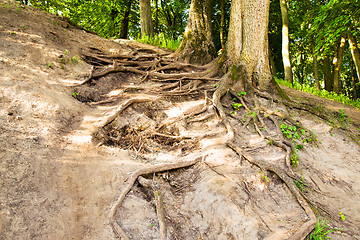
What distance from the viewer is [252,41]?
6.00 meters

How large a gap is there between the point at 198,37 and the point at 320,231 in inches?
266

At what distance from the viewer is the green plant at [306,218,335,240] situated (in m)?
2.77

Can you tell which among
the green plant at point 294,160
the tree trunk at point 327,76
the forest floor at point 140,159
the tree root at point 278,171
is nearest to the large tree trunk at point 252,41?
the forest floor at point 140,159

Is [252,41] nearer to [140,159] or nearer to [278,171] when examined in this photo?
[278,171]

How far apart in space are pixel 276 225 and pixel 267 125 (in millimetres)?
2742

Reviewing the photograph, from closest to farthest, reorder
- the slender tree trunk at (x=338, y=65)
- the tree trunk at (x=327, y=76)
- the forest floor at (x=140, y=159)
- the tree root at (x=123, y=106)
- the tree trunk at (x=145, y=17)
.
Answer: the forest floor at (x=140, y=159) < the tree root at (x=123, y=106) < the tree trunk at (x=145, y=17) < the slender tree trunk at (x=338, y=65) < the tree trunk at (x=327, y=76)

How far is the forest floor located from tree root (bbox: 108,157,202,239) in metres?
0.02

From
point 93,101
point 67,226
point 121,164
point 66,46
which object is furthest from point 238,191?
point 66,46

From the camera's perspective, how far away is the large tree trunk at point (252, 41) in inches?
233

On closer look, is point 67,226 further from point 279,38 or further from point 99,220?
point 279,38

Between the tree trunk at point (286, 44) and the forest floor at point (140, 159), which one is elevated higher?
the tree trunk at point (286, 44)

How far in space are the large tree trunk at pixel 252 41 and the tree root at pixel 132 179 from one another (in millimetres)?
3307

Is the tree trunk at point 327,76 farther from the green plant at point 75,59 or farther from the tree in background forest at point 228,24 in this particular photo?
the green plant at point 75,59

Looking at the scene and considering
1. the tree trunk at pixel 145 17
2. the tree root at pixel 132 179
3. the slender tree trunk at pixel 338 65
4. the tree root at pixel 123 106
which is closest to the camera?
the tree root at pixel 132 179
